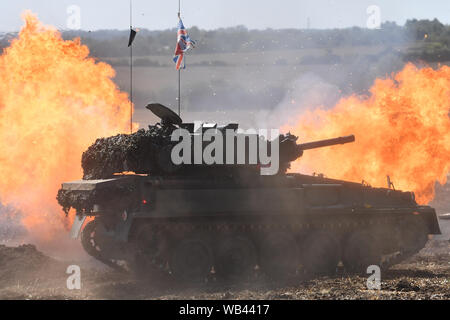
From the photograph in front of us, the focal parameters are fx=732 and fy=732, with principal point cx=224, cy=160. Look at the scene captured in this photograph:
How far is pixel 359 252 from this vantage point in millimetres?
19062

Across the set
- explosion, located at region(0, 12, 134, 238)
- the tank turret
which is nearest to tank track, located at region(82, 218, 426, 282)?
the tank turret

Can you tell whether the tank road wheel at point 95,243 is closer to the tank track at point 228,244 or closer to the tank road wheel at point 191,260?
the tank track at point 228,244

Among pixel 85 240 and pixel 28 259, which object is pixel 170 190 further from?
pixel 28 259

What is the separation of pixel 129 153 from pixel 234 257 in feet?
11.7

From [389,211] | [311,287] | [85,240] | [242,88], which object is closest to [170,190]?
[85,240]

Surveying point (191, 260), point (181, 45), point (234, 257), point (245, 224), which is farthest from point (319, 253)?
point (181, 45)

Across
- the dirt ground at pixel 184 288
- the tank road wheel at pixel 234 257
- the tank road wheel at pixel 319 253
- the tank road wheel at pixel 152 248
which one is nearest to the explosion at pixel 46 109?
the dirt ground at pixel 184 288

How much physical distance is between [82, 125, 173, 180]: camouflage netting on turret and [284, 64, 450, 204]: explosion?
8.63m

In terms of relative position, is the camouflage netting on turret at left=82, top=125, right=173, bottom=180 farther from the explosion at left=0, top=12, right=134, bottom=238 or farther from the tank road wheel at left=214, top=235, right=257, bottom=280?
the explosion at left=0, top=12, right=134, bottom=238

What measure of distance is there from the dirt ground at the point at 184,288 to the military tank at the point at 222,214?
0.62m

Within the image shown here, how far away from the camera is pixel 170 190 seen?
17234 mm

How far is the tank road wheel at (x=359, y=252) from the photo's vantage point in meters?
19.0

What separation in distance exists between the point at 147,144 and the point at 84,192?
1.92 m
